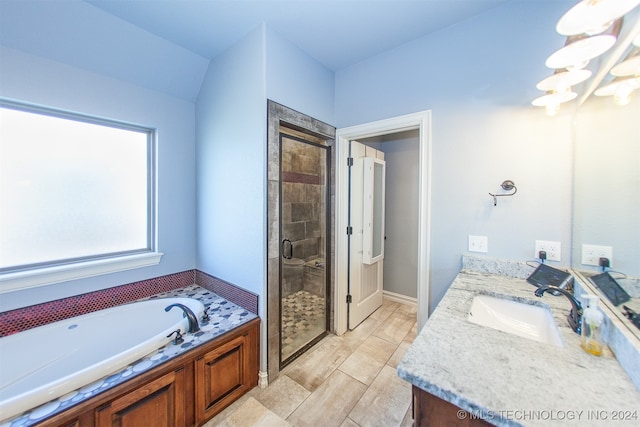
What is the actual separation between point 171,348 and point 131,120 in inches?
75.2

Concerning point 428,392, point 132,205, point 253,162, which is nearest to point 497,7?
point 253,162

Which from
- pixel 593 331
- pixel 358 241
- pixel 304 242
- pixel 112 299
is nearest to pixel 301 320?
pixel 304 242

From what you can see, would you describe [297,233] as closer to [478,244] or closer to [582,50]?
[478,244]

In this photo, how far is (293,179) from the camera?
268cm

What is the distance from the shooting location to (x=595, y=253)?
1230mm

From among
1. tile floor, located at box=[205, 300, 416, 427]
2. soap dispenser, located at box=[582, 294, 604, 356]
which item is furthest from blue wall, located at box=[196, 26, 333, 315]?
soap dispenser, located at box=[582, 294, 604, 356]

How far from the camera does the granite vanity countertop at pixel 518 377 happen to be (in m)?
0.61

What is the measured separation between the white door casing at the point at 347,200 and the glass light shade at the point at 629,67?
96 centimetres

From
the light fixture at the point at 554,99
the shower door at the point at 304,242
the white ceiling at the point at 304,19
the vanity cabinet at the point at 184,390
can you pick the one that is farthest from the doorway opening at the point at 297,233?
the light fixture at the point at 554,99

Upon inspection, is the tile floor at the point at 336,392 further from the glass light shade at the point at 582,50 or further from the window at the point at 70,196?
the glass light shade at the point at 582,50

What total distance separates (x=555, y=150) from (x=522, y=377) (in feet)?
4.62

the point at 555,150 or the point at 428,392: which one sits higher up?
the point at 555,150

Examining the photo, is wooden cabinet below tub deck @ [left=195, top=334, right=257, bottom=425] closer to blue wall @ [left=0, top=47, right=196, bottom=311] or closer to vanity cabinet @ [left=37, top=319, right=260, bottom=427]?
vanity cabinet @ [left=37, top=319, right=260, bottom=427]

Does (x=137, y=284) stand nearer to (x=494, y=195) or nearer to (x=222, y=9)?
(x=222, y=9)
